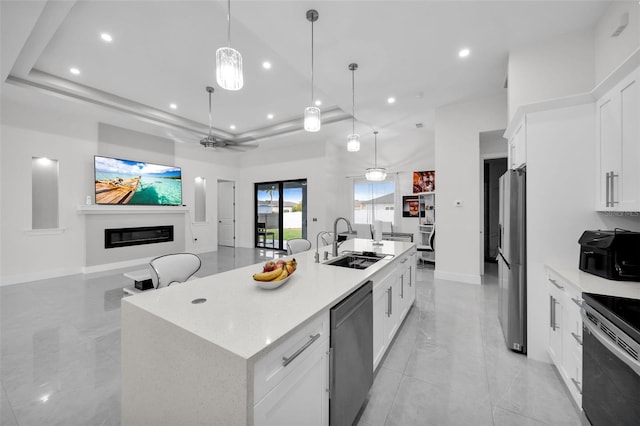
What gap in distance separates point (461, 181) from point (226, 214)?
24.1 ft

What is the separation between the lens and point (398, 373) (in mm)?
2033

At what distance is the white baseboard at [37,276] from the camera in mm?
4282

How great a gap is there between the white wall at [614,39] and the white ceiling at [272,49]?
0.15m

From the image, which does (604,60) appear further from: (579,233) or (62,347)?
(62,347)

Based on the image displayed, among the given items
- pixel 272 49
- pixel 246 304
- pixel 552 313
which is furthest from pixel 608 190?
pixel 272 49

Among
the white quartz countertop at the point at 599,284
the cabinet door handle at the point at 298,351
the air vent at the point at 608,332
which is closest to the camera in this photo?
the cabinet door handle at the point at 298,351

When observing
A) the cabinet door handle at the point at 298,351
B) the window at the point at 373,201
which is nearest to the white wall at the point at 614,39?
the cabinet door handle at the point at 298,351

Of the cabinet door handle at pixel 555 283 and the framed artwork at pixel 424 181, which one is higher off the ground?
the framed artwork at pixel 424 181

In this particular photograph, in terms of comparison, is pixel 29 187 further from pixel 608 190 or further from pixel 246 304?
pixel 608 190

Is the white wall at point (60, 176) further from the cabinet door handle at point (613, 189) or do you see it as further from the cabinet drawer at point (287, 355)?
the cabinet door handle at point (613, 189)

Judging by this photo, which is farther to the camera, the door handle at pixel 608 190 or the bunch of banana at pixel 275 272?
the door handle at pixel 608 190

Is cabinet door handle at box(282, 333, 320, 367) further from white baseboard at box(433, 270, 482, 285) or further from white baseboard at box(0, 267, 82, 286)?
white baseboard at box(0, 267, 82, 286)

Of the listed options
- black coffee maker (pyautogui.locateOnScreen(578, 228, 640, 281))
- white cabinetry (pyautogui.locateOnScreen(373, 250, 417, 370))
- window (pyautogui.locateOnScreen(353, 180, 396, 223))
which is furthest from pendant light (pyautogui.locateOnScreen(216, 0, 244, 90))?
window (pyautogui.locateOnScreen(353, 180, 396, 223))

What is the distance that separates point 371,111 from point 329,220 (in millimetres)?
3229
